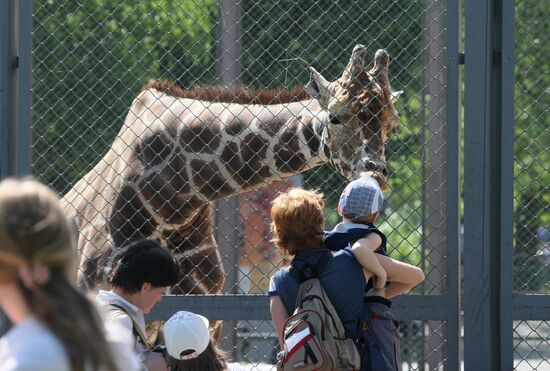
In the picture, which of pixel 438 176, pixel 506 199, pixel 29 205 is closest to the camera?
pixel 29 205

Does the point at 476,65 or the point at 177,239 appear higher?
the point at 476,65

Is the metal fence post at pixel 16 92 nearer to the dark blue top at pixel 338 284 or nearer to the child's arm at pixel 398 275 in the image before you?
the dark blue top at pixel 338 284

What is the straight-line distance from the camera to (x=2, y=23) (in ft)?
15.0

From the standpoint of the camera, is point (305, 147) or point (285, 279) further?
point (305, 147)

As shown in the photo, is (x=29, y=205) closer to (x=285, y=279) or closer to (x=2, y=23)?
(x=285, y=279)

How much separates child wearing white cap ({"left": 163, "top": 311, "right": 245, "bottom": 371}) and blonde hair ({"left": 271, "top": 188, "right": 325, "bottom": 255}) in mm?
694

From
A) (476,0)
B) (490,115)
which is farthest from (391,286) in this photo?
(476,0)

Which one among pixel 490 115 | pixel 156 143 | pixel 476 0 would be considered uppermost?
pixel 476 0

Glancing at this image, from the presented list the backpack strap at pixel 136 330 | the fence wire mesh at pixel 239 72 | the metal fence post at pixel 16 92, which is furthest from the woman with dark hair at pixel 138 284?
the fence wire mesh at pixel 239 72

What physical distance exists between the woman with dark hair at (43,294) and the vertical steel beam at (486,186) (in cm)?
265

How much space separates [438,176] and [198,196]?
5.32 ft

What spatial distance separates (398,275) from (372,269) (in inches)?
6.9

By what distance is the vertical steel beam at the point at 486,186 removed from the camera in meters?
4.44

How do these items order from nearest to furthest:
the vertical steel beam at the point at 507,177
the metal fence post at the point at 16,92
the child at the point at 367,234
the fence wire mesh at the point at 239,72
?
the child at the point at 367,234
the vertical steel beam at the point at 507,177
the metal fence post at the point at 16,92
the fence wire mesh at the point at 239,72
